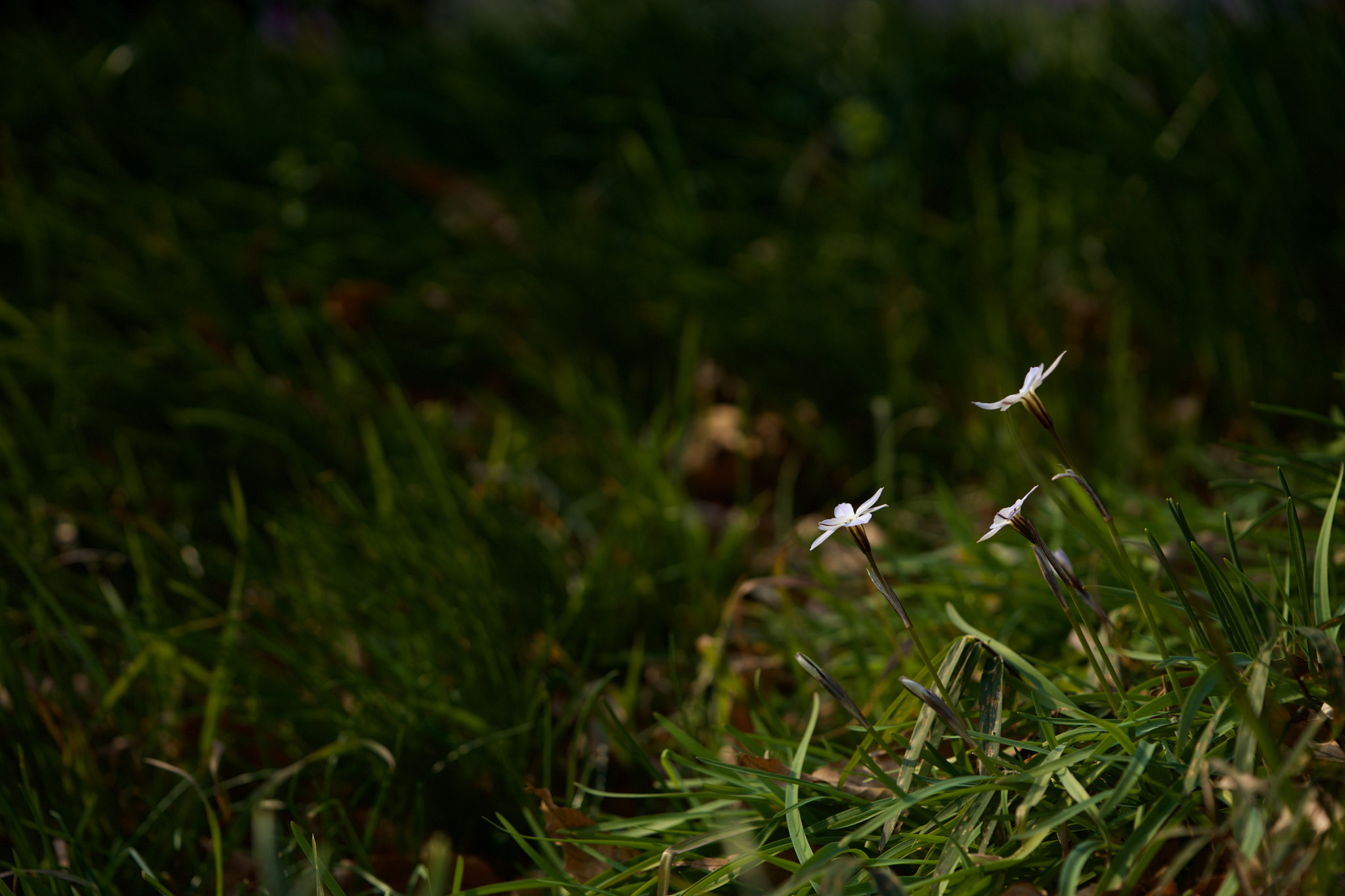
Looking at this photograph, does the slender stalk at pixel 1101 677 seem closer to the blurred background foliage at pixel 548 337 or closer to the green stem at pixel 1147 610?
the green stem at pixel 1147 610

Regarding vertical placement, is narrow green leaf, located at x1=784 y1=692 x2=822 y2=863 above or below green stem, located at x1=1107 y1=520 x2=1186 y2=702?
below

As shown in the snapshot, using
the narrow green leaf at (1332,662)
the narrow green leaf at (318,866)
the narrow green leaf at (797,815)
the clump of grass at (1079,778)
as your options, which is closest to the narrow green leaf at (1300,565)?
the clump of grass at (1079,778)

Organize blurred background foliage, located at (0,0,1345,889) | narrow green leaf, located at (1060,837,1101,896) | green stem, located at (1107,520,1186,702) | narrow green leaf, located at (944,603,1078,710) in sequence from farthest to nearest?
blurred background foliage, located at (0,0,1345,889)
narrow green leaf, located at (944,603,1078,710)
green stem, located at (1107,520,1186,702)
narrow green leaf, located at (1060,837,1101,896)

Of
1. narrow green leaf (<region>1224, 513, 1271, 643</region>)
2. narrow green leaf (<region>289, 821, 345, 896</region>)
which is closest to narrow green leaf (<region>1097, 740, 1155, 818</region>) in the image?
narrow green leaf (<region>1224, 513, 1271, 643</region>)

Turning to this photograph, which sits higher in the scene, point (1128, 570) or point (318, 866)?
point (1128, 570)

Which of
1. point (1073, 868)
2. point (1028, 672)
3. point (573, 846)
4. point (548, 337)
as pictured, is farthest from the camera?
point (548, 337)

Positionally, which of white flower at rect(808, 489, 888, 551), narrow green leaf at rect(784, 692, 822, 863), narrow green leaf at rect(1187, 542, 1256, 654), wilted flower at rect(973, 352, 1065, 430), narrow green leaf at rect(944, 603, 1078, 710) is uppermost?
wilted flower at rect(973, 352, 1065, 430)

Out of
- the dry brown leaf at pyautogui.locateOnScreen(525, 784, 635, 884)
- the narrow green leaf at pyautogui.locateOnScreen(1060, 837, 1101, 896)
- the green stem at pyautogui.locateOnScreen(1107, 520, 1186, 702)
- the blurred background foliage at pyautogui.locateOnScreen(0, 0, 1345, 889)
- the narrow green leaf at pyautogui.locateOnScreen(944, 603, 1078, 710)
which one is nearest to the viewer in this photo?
the narrow green leaf at pyautogui.locateOnScreen(1060, 837, 1101, 896)

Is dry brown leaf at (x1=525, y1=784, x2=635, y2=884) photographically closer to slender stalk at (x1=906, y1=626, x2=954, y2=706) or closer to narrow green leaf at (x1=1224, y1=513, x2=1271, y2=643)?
slender stalk at (x1=906, y1=626, x2=954, y2=706)

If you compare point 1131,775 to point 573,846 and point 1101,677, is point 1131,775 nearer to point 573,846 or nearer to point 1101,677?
point 1101,677

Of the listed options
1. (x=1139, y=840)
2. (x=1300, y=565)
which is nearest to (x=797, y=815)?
(x=1139, y=840)

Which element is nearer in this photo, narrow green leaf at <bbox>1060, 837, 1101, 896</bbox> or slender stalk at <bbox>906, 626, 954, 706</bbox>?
narrow green leaf at <bbox>1060, 837, 1101, 896</bbox>
